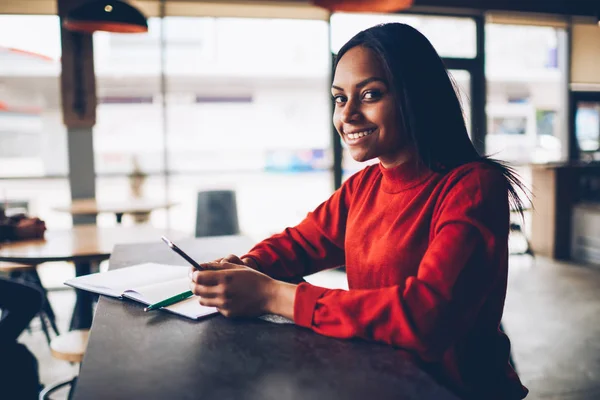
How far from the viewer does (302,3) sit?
5.28m

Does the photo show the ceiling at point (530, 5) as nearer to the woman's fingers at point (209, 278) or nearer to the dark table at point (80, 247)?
the dark table at point (80, 247)

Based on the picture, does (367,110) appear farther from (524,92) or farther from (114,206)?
(524,92)

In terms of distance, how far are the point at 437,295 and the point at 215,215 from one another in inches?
121

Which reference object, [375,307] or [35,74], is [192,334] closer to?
[375,307]

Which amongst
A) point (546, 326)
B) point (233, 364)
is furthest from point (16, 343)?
point (546, 326)

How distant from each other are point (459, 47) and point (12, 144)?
4850 millimetres

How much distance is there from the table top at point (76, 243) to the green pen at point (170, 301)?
2.91 feet

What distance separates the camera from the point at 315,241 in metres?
1.43

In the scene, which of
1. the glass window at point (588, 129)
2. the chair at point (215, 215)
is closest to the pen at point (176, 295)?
the chair at point (215, 215)

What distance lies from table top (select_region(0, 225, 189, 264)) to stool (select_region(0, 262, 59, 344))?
400 millimetres

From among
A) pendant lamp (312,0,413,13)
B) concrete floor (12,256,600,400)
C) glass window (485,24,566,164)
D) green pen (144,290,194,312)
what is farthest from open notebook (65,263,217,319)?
glass window (485,24,566,164)

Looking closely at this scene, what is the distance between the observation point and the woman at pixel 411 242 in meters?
0.88

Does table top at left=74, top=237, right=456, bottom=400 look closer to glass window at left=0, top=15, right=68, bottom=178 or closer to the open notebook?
the open notebook

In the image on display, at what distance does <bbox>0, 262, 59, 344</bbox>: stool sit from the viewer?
3156 millimetres
